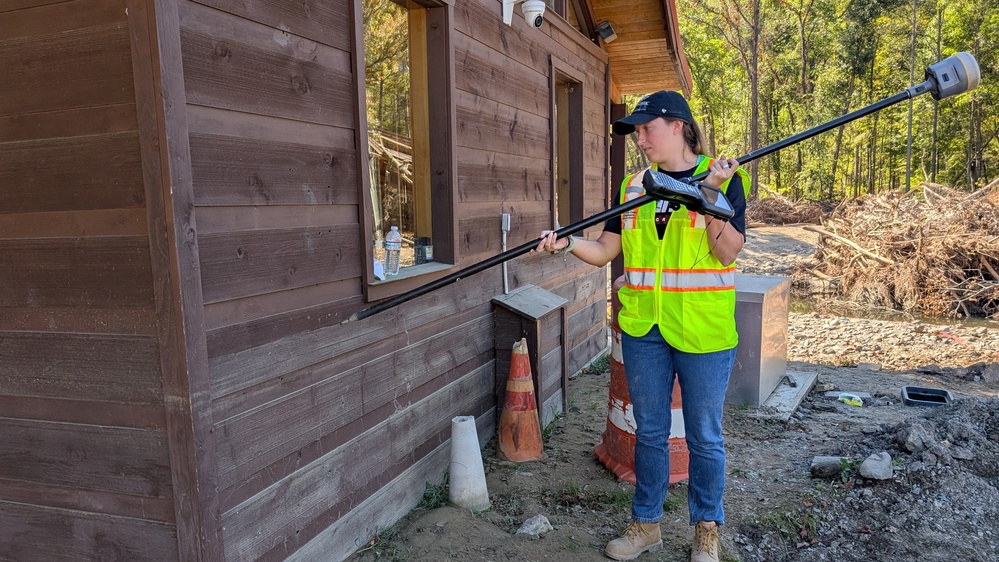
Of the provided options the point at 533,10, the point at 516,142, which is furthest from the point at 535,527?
the point at 533,10

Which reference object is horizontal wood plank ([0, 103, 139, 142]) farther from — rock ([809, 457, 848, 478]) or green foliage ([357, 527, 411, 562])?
rock ([809, 457, 848, 478])

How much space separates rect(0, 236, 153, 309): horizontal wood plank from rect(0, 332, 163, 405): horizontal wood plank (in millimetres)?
132

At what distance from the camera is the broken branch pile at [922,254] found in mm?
12078

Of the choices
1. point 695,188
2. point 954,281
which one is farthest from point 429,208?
point 954,281

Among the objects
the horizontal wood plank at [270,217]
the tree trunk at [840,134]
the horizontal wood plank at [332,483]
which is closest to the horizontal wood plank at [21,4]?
the horizontal wood plank at [270,217]

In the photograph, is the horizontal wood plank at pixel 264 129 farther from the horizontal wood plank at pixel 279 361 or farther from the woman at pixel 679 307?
the woman at pixel 679 307

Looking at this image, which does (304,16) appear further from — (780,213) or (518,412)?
(780,213)

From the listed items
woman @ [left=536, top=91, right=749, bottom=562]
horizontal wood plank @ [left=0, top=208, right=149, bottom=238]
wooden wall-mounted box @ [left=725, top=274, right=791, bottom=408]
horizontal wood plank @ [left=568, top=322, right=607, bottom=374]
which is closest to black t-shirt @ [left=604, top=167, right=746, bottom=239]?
woman @ [left=536, top=91, right=749, bottom=562]

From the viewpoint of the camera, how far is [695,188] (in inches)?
110

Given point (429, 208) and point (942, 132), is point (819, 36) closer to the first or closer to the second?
point (942, 132)

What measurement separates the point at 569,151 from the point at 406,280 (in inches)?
164

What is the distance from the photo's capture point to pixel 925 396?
6.58 meters

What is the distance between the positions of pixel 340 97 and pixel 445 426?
84.1 inches

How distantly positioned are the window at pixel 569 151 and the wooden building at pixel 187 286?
4167mm
